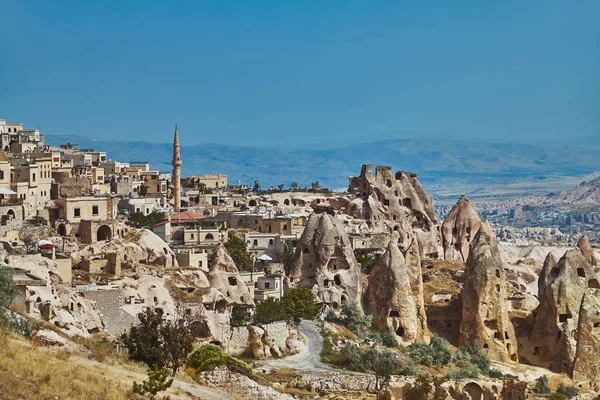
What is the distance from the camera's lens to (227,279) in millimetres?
64125

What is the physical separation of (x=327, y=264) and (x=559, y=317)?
14470 millimetres

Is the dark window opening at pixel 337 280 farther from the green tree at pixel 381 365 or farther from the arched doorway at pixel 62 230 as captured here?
the arched doorway at pixel 62 230

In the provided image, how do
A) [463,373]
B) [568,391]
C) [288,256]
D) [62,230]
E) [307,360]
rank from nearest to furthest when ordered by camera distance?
[307,360]
[463,373]
[568,391]
[62,230]
[288,256]

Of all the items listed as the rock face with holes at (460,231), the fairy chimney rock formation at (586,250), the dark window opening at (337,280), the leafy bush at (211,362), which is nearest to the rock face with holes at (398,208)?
the rock face with holes at (460,231)

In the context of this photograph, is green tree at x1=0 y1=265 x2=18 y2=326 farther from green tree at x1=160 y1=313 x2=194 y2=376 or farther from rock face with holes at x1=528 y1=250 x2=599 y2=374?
rock face with holes at x1=528 y1=250 x2=599 y2=374

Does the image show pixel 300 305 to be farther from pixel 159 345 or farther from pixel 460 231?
pixel 460 231

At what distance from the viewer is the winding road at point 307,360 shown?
5181cm

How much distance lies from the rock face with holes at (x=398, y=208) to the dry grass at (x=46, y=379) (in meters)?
65.9

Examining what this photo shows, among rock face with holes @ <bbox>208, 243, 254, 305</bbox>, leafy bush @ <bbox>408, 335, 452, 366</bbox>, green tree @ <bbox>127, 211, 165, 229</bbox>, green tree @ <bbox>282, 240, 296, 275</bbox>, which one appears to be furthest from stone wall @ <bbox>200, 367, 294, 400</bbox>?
green tree @ <bbox>127, 211, 165, 229</bbox>

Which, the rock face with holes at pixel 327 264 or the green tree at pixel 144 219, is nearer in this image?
the rock face with holes at pixel 327 264

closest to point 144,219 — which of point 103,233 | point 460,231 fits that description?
point 103,233

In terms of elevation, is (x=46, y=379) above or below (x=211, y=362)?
above

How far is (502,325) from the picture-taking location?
68500 mm

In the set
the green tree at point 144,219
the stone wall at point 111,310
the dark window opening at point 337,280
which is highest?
the green tree at point 144,219
